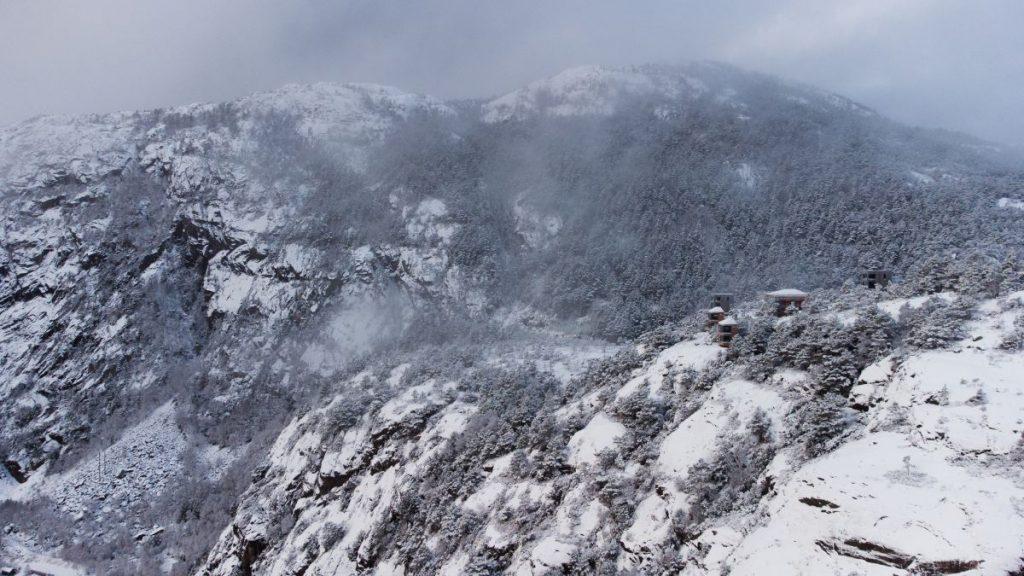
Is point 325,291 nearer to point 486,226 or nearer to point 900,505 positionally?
point 486,226

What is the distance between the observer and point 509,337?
81.4m

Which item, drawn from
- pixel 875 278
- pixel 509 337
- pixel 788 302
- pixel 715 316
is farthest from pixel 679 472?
pixel 509 337

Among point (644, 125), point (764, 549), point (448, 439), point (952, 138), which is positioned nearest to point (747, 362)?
point (764, 549)

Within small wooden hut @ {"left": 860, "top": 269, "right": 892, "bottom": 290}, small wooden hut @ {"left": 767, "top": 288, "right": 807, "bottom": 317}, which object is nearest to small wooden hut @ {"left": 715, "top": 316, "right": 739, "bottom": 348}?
small wooden hut @ {"left": 767, "top": 288, "right": 807, "bottom": 317}

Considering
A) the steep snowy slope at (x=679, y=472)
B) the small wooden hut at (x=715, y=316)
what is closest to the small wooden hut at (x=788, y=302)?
the small wooden hut at (x=715, y=316)

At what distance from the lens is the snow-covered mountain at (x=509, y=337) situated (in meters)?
22.6

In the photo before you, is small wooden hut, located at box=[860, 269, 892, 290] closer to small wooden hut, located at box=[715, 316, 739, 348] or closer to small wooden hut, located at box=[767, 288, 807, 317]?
small wooden hut, located at box=[767, 288, 807, 317]

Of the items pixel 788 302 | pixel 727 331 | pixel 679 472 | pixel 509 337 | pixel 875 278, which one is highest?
pixel 875 278

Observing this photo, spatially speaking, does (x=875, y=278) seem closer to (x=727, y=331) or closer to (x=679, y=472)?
(x=727, y=331)

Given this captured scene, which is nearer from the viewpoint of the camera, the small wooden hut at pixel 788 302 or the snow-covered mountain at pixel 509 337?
the snow-covered mountain at pixel 509 337

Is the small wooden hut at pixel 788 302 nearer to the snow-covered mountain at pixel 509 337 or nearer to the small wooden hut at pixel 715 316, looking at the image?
the snow-covered mountain at pixel 509 337

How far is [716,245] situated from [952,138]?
79.7m

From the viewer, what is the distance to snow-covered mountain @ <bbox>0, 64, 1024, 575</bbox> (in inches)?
888

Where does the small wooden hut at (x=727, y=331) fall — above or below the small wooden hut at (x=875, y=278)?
below
